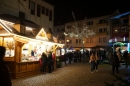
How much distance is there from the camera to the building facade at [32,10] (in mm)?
19427

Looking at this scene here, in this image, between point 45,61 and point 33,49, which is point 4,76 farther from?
point 33,49

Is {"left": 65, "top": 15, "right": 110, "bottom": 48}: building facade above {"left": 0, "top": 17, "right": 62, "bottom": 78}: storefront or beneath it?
above

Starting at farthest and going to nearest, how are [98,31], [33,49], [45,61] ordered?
[98,31] < [33,49] < [45,61]

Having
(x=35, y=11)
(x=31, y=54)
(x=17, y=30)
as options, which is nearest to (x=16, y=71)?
(x=17, y=30)

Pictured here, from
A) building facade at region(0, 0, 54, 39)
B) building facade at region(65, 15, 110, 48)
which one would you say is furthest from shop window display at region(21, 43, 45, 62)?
building facade at region(65, 15, 110, 48)

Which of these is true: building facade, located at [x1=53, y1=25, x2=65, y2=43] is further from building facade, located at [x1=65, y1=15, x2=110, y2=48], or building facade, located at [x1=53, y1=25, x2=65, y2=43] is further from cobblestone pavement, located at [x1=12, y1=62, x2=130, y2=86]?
cobblestone pavement, located at [x1=12, y1=62, x2=130, y2=86]

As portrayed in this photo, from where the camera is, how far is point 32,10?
2438 centimetres

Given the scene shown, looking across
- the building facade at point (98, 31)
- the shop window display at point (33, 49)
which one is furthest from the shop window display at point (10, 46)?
the building facade at point (98, 31)

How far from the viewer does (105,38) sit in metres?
51.1

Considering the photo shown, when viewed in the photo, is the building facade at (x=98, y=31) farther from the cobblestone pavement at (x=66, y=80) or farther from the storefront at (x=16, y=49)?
the storefront at (x=16, y=49)

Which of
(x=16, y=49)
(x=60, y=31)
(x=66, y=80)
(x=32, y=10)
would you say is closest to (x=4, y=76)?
(x=66, y=80)

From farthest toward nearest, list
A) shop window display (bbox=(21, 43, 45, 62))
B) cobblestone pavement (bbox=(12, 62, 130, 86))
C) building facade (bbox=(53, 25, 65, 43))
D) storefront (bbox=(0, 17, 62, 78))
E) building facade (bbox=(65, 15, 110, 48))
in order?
building facade (bbox=(53, 25, 65, 43))
building facade (bbox=(65, 15, 110, 48))
shop window display (bbox=(21, 43, 45, 62))
storefront (bbox=(0, 17, 62, 78))
cobblestone pavement (bbox=(12, 62, 130, 86))

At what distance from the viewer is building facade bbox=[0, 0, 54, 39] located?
19427 millimetres

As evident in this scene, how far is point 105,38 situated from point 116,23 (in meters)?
5.21
